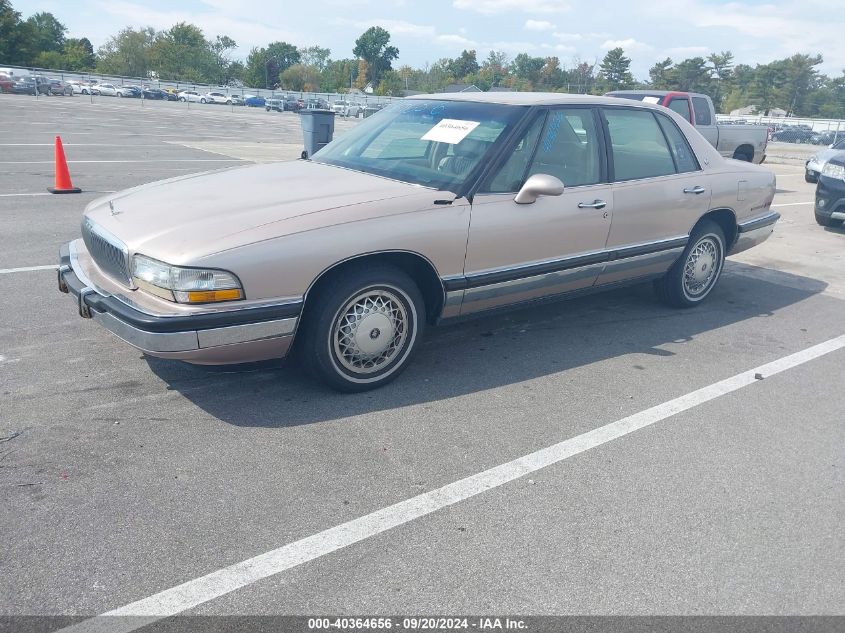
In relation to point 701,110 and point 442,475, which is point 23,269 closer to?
point 442,475

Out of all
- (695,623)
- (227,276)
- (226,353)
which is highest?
(227,276)

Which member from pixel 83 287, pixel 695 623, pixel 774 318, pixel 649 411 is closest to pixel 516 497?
pixel 695 623

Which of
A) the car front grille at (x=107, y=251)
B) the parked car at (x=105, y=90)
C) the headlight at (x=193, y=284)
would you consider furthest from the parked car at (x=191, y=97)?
the headlight at (x=193, y=284)

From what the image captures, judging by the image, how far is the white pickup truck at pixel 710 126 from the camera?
1210 centimetres

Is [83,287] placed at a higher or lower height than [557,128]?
lower

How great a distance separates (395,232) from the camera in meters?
3.74

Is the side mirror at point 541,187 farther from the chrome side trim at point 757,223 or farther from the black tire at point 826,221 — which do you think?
the black tire at point 826,221

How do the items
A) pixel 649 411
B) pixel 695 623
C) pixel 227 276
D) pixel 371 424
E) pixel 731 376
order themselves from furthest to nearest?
pixel 731 376, pixel 649 411, pixel 371 424, pixel 227 276, pixel 695 623

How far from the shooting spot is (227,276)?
→ 328 centimetres

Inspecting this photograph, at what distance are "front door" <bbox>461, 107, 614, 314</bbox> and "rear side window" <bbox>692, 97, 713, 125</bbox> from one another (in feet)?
29.0

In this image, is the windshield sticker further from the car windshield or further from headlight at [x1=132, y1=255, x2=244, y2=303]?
headlight at [x1=132, y1=255, x2=244, y2=303]

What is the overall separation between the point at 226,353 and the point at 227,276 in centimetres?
40

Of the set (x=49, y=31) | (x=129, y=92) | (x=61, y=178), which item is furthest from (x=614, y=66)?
(x=61, y=178)

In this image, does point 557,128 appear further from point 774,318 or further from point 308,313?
point 774,318
